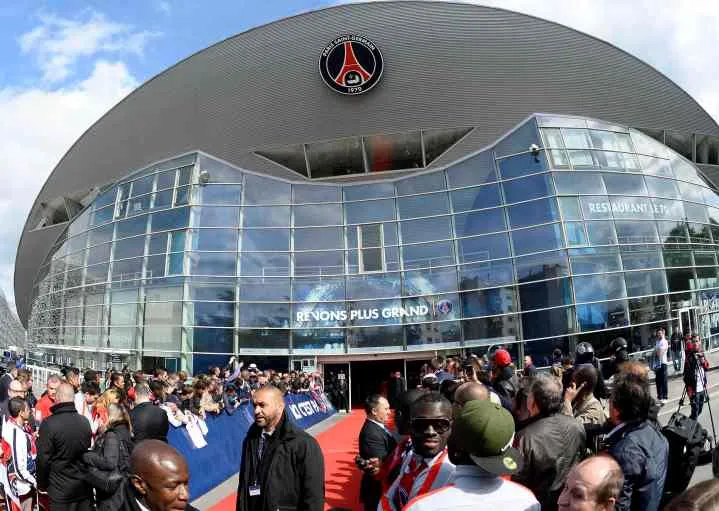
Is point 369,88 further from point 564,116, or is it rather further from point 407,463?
point 407,463

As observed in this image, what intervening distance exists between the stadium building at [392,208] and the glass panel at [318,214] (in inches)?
2.6

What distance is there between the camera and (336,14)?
29.3m

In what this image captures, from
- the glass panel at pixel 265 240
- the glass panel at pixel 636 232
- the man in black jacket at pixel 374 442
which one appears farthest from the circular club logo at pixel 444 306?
the man in black jacket at pixel 374 442

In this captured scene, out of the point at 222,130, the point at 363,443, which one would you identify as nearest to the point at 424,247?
the point at 222,130

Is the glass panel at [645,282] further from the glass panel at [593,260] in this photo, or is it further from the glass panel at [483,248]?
the glass panel at [483,248]

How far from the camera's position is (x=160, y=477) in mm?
2775

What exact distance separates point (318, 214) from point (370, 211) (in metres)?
2.34

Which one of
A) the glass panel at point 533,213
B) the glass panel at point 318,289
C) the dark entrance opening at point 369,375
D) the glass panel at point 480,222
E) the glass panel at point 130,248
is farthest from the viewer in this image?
the glass panel at point 130,248

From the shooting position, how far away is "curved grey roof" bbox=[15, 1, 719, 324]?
28250 millimetres

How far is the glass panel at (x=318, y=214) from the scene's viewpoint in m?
25.7

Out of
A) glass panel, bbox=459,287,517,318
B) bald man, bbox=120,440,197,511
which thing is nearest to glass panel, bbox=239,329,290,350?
glass panel, bbox=459,287,517,318

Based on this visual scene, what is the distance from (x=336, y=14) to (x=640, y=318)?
2015cm

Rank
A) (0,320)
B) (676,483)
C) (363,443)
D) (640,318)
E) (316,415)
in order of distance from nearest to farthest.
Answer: (676,483) → (363,443) → (316,415) → (640,318) → (0,320)

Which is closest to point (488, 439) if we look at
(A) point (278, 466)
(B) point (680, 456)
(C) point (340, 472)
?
(A) point (278, 466)
